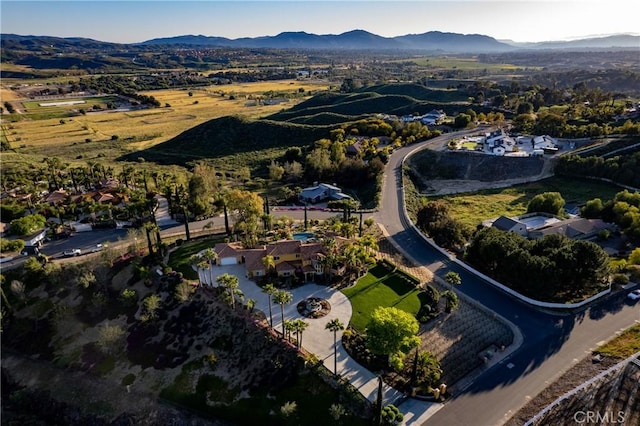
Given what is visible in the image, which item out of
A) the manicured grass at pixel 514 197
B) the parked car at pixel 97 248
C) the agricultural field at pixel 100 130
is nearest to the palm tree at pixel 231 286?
the parked car at pixel 97 248

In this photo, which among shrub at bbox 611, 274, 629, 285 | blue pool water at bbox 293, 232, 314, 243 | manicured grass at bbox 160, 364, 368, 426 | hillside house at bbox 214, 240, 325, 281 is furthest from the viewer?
blue pool water at bbox 293, 232, 314, 243

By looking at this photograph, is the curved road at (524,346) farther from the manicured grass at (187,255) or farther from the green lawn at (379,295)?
the manicured grass at (187,255)

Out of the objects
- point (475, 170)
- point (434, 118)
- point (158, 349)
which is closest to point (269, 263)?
point (158, 349)

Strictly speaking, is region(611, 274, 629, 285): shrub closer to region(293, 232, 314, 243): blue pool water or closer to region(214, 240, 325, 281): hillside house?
region(214, 240, 325, 281): hillside house

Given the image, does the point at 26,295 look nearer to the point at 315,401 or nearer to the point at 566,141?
the point at 315,401

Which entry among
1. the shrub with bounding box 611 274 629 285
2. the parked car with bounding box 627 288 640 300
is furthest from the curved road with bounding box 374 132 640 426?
the shrub with bounding box 611 274 629 285

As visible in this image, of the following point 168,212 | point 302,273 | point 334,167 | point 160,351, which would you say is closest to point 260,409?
point 160,351
